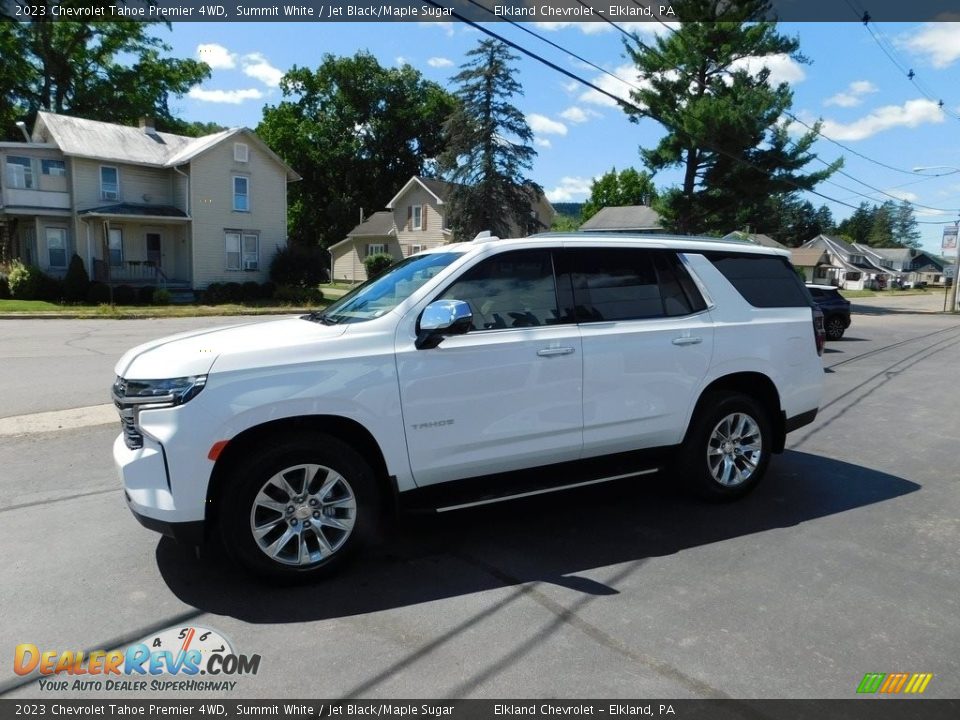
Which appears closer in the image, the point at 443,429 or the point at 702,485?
the point at 443,429

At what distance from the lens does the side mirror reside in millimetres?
3852

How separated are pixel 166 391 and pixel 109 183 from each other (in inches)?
1278

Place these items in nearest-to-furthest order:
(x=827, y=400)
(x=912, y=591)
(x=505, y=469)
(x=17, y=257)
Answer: (x=912, y=591) → (x=505, y=469) → (x=827, y=400) → (x=17, y=257)

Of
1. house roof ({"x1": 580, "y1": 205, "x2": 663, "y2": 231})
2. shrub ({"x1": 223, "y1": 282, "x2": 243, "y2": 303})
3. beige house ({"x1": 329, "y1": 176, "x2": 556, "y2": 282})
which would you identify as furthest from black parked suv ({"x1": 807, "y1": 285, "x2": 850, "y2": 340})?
house roof ({"x1": 580, "y1": 205, "x2": 663, "y2": 231})

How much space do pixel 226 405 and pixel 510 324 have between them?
5.76ft

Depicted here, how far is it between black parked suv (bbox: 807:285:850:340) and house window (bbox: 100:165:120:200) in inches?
1148

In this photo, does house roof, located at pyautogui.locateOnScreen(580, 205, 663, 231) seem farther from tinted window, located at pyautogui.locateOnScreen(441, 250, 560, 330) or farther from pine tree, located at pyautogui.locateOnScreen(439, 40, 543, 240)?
tinted window, located at pyautogui.locateOnScreen(441, 250, 560, 330)

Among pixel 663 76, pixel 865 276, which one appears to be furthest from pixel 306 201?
pixel 865 276

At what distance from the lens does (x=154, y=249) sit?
32656 mm

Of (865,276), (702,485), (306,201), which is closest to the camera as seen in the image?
(702,485)

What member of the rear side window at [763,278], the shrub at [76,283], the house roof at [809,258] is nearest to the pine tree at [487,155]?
the shrub at [76,283]

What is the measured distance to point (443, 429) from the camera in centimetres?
402

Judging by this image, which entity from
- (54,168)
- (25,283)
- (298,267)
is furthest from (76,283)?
(298,267)

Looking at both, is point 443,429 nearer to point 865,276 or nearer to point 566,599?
point 566,599
